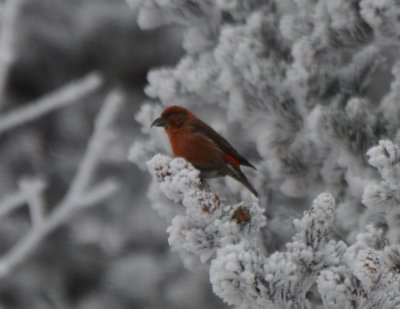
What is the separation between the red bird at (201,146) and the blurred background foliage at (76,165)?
4.79 m

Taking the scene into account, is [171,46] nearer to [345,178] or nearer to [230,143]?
[230,143]

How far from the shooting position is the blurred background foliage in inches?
369

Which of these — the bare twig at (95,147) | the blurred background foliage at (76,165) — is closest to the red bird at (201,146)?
the bare twig at (95,147)

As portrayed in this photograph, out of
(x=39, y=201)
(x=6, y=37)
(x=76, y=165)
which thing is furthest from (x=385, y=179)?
(x=76, y=165)

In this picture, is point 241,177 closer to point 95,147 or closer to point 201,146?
point 201,146

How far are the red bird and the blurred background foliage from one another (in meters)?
4.79

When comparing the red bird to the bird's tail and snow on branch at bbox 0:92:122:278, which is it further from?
snow on branch at bbox 0:92:122:278

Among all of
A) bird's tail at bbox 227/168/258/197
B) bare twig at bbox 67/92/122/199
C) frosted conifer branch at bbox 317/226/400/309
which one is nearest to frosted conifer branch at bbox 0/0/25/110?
bare twig at bbox 67/92/122/199

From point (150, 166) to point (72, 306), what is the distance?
6.88 meters

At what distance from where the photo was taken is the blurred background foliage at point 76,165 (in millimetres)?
9383

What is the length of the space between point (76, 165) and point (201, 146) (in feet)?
18.7

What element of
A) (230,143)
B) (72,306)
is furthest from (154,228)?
(230,143)

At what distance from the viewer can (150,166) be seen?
2.67 metres

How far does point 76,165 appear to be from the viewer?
975cm
